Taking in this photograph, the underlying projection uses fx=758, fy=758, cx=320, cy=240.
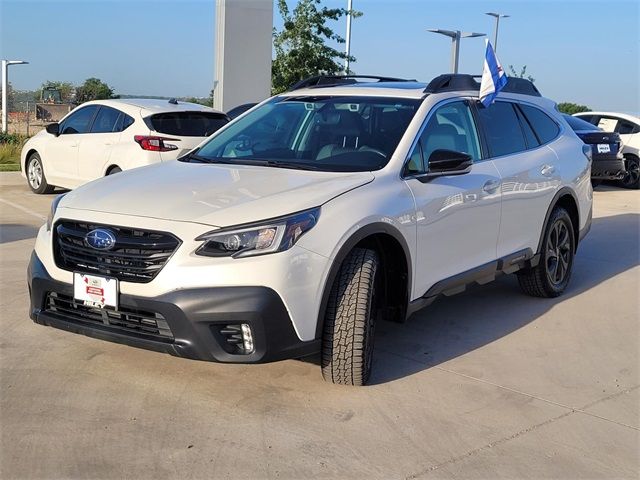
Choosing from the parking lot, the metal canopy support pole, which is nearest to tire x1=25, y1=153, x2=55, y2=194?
the parking lot

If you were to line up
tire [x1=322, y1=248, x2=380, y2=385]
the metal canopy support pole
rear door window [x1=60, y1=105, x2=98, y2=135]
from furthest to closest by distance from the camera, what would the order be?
the metal canopy support pole → rear door window [x1=60, y1=105, x2=98, y2=135] → tire [x1=322, y1=248, x2=380, y2=385]

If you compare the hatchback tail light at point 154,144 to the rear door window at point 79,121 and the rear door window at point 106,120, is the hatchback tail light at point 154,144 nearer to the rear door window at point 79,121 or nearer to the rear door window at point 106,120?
the rear door window at point 106,120

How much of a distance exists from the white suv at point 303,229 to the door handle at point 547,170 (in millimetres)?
97

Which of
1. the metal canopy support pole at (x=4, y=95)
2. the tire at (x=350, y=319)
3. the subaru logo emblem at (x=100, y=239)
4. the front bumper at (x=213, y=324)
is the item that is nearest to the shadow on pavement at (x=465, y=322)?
the tire at (x=350, y=319)

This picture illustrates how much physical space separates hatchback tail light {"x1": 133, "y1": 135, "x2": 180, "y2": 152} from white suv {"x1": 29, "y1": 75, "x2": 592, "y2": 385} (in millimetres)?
3643

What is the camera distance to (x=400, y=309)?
457 cm

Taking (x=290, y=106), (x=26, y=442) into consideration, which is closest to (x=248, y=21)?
(x=290, y=106)

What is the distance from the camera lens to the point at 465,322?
5.69 meters

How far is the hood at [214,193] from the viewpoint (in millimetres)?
3834

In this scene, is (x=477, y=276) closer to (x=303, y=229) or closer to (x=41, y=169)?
(x=303, y=229)

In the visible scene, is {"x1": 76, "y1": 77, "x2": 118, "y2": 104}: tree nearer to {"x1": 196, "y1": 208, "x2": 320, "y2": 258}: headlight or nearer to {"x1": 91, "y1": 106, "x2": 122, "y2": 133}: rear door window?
{"x1": 91, "y1": 106, "x2": 122, "y2": 133}: rear door window

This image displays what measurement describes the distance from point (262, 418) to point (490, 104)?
10.1 feet

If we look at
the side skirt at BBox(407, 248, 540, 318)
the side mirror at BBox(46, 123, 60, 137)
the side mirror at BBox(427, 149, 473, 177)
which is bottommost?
the side skirt at BBox(407, 248, 540, 318)

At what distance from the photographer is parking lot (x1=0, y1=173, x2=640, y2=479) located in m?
3.40
